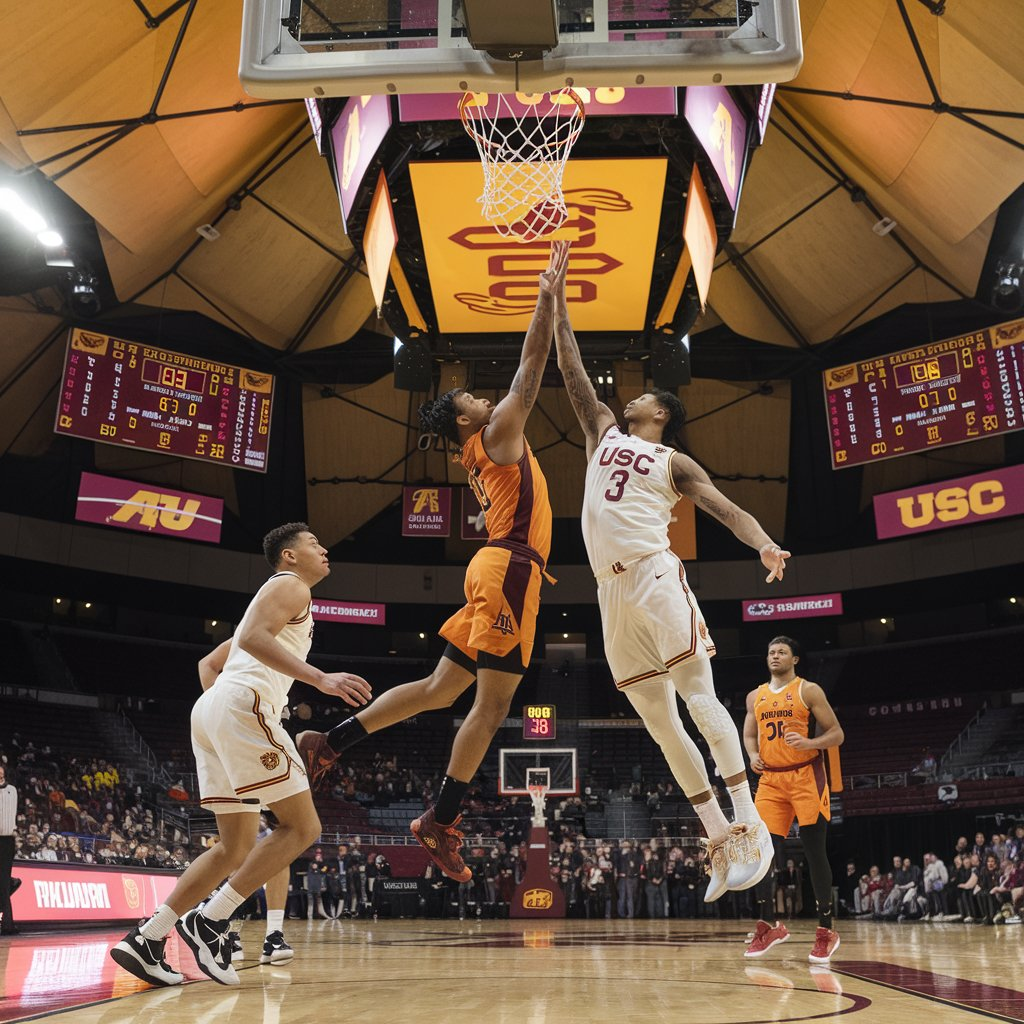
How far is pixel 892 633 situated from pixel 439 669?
1091 inches

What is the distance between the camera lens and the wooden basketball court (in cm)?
364

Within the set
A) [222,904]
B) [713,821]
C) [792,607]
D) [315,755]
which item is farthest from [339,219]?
[792,607]

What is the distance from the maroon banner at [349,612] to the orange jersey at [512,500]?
20.9m

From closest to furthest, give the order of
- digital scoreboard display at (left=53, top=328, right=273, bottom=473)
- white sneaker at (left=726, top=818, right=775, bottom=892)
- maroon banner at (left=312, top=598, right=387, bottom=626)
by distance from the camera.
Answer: white sneaker at (left=726, top=818, right=775, bottom=892) < digital scoreboard display at (left=53, top=328, right=273, bottom=473) < maroon banner at (left=312, top=598, right=387, bottom=626)

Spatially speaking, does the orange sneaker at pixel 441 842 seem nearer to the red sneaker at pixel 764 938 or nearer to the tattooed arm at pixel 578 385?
the tattooed arm at pixel 578 385

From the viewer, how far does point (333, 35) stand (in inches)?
190

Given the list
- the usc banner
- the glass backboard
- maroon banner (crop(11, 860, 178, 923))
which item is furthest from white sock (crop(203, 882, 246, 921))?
the usc banner

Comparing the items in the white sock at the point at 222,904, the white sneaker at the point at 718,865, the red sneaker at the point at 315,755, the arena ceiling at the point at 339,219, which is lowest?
the white sock at the point at 222,904

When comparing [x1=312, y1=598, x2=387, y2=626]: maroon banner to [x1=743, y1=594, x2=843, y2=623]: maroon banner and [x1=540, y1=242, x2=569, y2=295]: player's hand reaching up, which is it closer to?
[x1=743, y1=594, x2=843, y2=623]: maroon banner

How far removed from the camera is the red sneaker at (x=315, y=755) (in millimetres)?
5547

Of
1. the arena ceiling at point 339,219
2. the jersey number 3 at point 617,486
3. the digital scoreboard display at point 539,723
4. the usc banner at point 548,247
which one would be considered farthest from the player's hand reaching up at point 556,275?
the digital scoreboard display at point 539,723

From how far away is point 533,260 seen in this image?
12102 millimetres

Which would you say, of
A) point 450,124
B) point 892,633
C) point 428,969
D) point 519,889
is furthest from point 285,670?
point 892,633

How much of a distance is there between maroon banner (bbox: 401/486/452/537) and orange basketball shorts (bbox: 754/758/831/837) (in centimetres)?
1621
